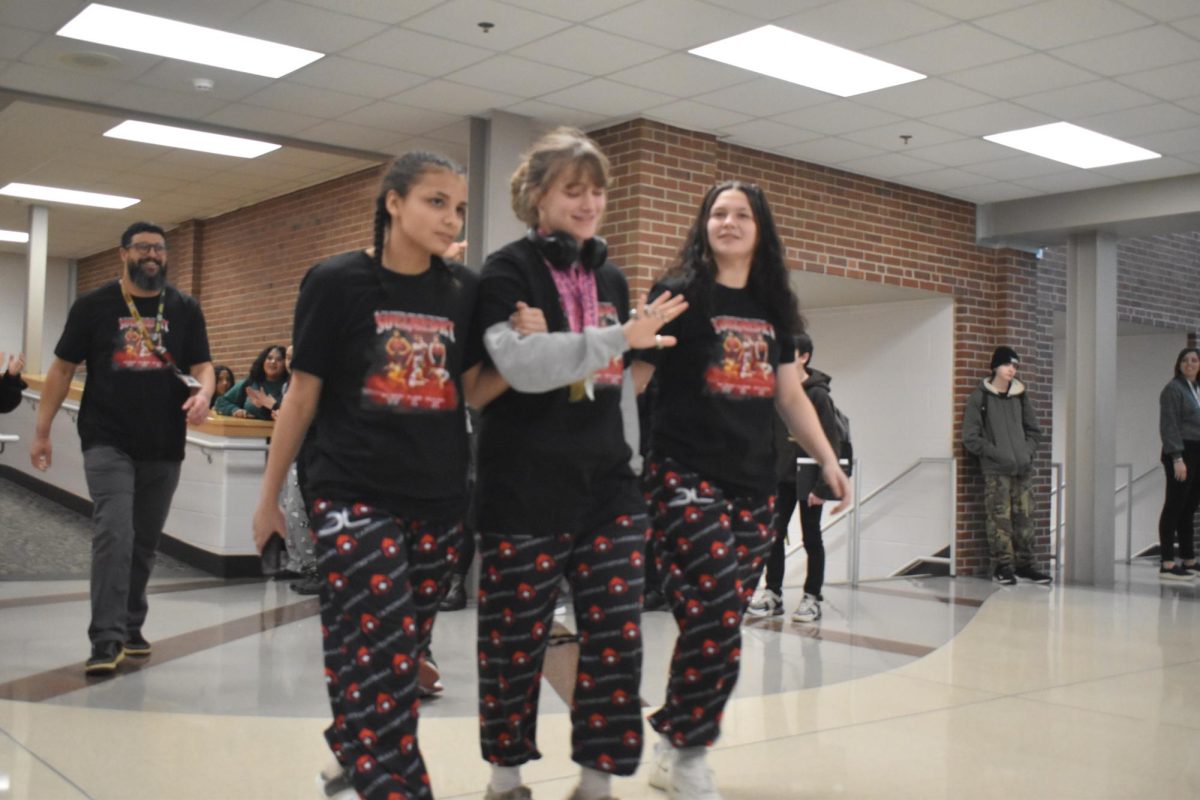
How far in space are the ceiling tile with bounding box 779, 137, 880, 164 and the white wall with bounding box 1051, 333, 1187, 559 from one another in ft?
17.5

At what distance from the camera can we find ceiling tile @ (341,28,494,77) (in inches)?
233

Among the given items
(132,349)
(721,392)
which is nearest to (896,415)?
(132,349)

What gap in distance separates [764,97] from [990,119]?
150 cm

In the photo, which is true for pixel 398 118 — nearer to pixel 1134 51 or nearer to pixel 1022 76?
pixel 1022 76

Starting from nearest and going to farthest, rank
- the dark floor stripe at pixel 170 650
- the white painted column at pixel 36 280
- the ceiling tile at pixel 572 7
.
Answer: the dark floor stripe at pixel 170 650, the ceiling tile at pixel 572 7, the white painted column at pixel 36 280

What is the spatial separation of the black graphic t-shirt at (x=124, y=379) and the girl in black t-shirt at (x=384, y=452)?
2.13m

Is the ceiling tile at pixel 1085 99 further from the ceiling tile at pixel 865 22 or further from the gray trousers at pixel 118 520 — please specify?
the gray trousers at pixel 118 520

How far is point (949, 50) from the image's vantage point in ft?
19.6

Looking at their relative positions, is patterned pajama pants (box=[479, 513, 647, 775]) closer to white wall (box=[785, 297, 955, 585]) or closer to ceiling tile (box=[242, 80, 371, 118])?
ceiling tile (box=[242, 80, 371, 118])

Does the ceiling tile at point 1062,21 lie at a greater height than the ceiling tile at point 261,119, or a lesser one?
lesser

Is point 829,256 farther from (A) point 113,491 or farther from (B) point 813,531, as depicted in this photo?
(A) point 113,491

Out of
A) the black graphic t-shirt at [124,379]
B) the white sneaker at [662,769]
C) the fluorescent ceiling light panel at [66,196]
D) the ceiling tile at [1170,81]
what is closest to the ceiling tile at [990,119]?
the ceiling tile at [1170,81]

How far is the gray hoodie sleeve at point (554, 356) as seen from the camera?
226 cm

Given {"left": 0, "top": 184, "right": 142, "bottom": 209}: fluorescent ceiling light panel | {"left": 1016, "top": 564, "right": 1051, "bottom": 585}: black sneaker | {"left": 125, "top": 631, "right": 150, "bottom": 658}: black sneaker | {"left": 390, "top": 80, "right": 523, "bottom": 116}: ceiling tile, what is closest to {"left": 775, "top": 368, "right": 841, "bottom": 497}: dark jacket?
{"left": 390, "top": 80, "right": 523, "bottom": 116}: ceiling tile
